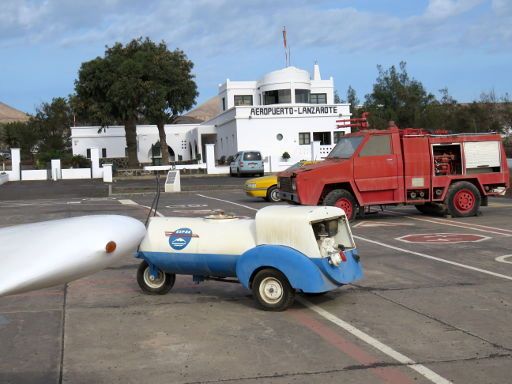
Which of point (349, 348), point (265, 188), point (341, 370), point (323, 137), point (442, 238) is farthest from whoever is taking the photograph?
point (323, 137)

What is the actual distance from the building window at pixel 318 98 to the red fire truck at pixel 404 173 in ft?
155

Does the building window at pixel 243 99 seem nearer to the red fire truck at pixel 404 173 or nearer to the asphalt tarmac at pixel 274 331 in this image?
the red fire truck at pixel 404 173

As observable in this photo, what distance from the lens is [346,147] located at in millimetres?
16156

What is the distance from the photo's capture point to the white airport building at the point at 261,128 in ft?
173

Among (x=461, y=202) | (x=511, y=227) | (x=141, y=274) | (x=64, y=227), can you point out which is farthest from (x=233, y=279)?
(x=461, y=202)

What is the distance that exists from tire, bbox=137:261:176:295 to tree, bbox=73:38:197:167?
45.3m

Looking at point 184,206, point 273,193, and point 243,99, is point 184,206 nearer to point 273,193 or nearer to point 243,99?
point 273,193

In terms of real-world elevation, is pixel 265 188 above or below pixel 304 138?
below

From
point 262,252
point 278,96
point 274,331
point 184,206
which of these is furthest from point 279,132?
point 274,331

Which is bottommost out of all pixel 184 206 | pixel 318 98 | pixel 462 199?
pixel 184 206

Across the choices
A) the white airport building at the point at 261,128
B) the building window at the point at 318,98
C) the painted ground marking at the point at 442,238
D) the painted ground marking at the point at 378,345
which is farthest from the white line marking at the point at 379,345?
the building window at the point at 318,98

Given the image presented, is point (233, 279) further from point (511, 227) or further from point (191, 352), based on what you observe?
point (511, 227)

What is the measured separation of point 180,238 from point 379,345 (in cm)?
284

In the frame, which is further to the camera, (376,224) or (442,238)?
(376,224)
